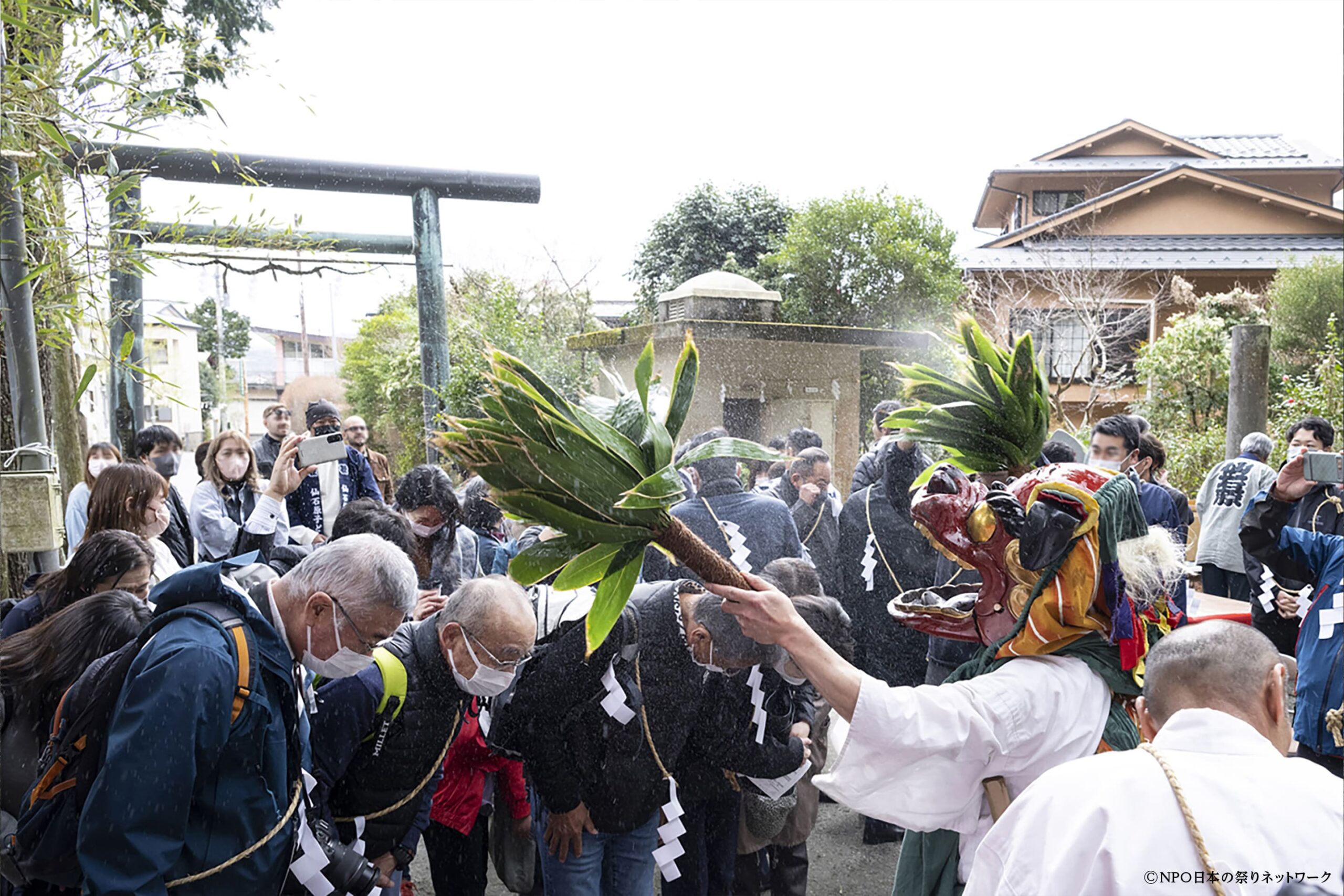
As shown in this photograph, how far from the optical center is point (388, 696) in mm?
3090

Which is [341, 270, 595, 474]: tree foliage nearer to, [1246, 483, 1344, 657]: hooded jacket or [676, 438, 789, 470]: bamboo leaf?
[1246, 483, 1344, 657]: hooded jacket

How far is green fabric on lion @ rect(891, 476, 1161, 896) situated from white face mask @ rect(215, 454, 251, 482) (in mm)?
4663

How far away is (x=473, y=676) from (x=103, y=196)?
2596 millimetres

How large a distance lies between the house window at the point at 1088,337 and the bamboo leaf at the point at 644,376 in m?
15.4

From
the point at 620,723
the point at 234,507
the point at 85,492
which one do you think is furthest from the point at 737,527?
the point at 85,492

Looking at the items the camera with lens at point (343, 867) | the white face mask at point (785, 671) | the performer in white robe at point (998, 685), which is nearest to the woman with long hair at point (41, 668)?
the camera with lens at point (343, 867)

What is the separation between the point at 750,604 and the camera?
6.93ft

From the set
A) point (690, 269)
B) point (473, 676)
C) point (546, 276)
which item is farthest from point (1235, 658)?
point (546, 276)

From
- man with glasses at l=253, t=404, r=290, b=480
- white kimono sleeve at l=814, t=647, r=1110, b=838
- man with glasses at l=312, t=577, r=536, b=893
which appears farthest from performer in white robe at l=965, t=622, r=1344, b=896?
man with glasses at l=253, t=404, r=290, b=480

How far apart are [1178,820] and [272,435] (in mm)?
6494

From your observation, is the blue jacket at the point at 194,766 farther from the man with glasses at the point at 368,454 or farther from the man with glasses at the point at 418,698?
the man with glasses at the point at 368,454

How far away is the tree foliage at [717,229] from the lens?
16.9m

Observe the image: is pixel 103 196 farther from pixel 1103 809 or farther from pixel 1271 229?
pixel 1271 229

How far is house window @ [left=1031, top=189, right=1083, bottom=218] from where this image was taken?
2311 centimetres
